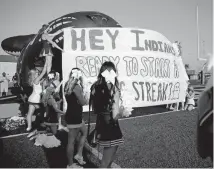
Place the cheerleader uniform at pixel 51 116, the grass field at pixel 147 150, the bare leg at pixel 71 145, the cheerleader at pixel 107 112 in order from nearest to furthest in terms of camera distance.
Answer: the cheerleader at pixel 107 112 < the bare leg at pixel 71 145 < the grass field at pixel 147 150 < the cheerleader uniform at pixel 51 116

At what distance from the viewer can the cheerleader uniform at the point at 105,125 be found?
276cm

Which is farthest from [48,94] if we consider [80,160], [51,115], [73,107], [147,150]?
[147,150]

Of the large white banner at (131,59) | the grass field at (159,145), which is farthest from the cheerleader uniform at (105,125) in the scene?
the large white banner at (131,59)

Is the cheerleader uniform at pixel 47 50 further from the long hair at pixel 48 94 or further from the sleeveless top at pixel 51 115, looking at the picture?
the sleeveless top at pixel 51 115

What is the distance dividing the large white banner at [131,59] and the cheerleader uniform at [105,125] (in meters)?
3.66

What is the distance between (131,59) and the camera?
7.47 m

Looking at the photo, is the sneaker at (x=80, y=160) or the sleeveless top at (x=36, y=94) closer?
the sneaker at (x=80, y=160)

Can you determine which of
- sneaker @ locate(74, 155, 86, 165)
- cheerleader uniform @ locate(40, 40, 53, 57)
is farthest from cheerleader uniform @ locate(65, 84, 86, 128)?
cheerleader uniform @ locate(40, 40, 53, 57)

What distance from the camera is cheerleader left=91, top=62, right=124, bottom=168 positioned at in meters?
2.76

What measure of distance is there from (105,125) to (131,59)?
16.3 ft

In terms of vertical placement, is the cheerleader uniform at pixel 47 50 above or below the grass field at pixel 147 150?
above

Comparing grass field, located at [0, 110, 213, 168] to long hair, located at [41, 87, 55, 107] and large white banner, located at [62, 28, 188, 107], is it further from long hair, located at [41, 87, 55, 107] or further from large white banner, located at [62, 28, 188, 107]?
large white banner, located at [62, 28, 188, 107]

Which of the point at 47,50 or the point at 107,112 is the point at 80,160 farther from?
the point at 47,50

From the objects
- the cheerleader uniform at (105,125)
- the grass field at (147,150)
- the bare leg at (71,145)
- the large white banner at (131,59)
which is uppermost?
the large white banner at (131,59)
